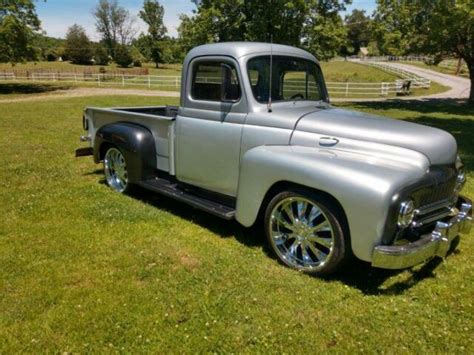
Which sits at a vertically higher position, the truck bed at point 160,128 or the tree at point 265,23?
the tree at point 265,23

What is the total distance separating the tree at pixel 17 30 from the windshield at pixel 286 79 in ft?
91.9

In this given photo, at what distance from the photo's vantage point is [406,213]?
3387 mm

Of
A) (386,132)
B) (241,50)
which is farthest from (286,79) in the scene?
(386,132)

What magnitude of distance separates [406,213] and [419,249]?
30 centimetres

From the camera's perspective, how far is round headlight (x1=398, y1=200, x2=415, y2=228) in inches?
131

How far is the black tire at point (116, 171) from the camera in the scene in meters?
6.12

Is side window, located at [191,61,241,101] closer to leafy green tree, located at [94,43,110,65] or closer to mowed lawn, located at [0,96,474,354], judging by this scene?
mowed lawn, located at [0,96,474,354]

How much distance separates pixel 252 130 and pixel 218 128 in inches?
18.6

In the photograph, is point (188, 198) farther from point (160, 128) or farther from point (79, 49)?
point (79, 49)

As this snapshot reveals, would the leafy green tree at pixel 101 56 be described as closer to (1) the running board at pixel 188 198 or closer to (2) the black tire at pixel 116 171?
(2) the black tire at pixel 116 171

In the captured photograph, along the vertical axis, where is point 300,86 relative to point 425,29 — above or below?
below

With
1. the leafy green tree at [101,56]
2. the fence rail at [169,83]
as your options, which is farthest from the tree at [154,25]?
the fence rail at [169,83]

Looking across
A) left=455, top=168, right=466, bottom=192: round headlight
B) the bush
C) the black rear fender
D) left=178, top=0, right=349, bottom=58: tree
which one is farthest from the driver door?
the bush

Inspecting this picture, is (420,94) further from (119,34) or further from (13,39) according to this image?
(119,34)
